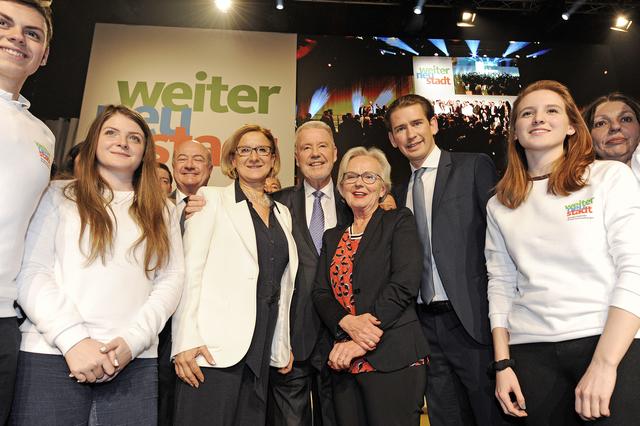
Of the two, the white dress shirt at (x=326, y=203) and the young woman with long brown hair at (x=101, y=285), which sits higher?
the white dress shirt at (x=326, y=203)

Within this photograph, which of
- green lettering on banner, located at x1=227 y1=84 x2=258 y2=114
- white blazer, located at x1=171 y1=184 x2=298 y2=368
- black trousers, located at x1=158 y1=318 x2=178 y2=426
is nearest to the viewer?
white blazer, located at x1=171 y1=184 x2=298 y2=368

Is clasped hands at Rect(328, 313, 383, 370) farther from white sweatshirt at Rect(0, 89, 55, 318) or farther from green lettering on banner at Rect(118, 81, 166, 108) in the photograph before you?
green lettering on banner at Rect(118, 81, 166, 108)

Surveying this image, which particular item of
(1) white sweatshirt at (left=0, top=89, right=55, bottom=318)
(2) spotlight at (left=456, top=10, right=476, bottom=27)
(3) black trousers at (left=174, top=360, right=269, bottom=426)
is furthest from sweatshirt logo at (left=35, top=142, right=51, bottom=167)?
(2) spotlight at (left=456, top=10, right=476, bottom=27)

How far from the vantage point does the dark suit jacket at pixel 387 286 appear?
2158mm

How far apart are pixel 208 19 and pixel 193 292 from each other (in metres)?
5.27

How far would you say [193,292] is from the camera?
2264 millimetres

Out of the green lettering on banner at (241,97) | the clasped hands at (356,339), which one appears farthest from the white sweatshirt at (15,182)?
the green lettering on banner at (241,97)

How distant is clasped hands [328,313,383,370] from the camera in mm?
2133

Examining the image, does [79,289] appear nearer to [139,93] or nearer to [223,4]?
[139,93]

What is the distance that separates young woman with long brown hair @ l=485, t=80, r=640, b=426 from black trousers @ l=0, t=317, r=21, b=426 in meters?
1.75

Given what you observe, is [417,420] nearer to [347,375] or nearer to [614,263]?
[347,375]

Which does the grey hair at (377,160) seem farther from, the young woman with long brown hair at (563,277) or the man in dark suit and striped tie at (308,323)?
the young woman with long brown hair at (563,277)

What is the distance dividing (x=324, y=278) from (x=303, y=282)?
0.62 feet

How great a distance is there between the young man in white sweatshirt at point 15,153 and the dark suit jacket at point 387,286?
1.28 m
